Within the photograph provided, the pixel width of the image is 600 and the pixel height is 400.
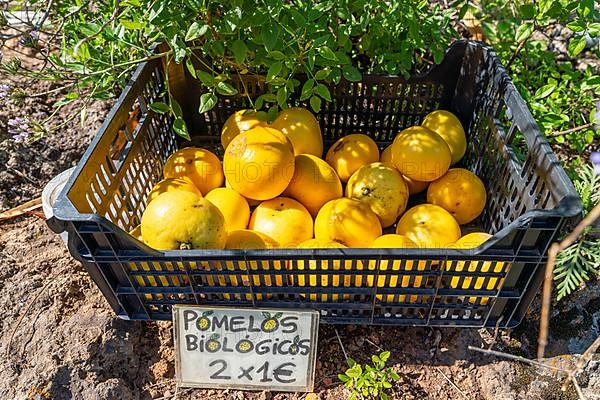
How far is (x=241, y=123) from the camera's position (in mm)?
1573

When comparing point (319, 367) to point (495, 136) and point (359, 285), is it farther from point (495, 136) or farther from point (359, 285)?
point (495, 136)

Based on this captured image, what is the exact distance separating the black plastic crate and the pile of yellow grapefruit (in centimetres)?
6

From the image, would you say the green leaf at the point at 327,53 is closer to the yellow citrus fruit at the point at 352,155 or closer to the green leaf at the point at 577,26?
the yellow citrus fruit at the point at 352,155

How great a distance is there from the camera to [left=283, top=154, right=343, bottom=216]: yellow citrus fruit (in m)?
1.47

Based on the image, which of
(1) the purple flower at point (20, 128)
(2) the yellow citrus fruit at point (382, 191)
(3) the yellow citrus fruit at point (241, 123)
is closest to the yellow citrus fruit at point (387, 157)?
(2) the yellow citrus fruit at point (382, 191)

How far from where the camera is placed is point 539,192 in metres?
1.23

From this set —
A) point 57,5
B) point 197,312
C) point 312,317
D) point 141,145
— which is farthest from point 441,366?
point 57,5

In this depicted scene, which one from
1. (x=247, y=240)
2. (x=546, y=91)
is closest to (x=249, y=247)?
(x=247, y=240)

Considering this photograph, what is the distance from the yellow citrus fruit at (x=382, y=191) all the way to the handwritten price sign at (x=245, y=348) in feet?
1.32

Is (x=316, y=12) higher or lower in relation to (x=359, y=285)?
higher

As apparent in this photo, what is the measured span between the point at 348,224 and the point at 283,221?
19 cm

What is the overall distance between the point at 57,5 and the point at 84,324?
3.36ft

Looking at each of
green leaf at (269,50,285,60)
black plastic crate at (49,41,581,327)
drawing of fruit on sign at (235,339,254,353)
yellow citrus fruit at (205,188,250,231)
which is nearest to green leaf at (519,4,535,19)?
black plastic crate at (49,41,581,327)

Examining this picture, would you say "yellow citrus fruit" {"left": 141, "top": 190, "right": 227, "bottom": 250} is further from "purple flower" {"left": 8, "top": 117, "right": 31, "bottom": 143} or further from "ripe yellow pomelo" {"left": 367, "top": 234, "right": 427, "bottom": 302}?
"purple flower" {"left": 8, "top": 117, "right": 31, "bottom": 143}
